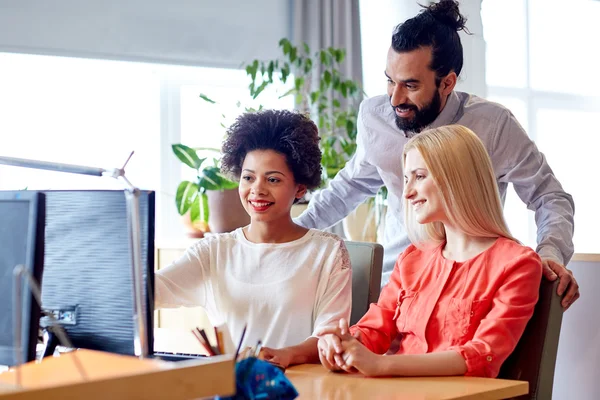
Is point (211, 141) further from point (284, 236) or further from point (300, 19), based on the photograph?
point (284, 236)

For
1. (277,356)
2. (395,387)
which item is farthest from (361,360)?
(277,356)

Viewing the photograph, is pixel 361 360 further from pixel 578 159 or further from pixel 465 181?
pixel 578 159

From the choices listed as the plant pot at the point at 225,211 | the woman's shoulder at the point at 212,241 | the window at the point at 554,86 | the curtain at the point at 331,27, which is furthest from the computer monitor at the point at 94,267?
the window at the point at 554,86

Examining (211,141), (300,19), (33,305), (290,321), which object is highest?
Result: (300,19)

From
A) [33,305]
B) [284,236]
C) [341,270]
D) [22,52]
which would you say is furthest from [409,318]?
[22,52]

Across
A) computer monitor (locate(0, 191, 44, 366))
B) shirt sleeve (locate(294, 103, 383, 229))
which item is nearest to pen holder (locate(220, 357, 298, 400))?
computer monitor (locate(0, 191, 44, 366))

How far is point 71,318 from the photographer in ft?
4.88

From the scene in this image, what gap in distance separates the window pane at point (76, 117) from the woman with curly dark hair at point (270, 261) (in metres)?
2.29

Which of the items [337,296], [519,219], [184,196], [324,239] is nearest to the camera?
[337,296]

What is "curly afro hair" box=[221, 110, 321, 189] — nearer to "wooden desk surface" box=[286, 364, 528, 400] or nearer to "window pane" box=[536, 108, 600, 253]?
"wooden desk surface" box=[286, 364, 528, 400]

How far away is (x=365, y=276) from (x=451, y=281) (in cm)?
34

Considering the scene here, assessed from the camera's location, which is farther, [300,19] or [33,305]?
[300,19]

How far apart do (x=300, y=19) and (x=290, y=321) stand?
9.93 feet

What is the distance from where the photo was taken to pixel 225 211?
149 inches
